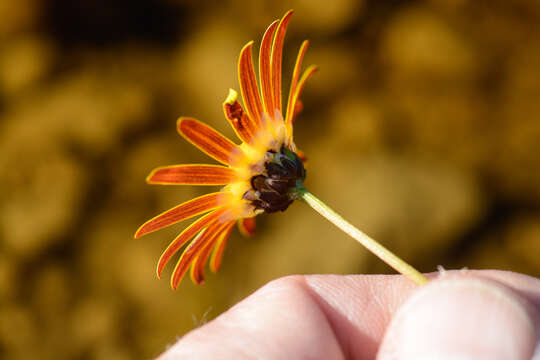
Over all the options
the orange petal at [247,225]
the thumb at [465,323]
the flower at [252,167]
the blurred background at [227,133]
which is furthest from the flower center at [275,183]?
the blurred background at [227,133]

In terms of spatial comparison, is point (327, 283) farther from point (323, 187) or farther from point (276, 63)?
point (323, 187)

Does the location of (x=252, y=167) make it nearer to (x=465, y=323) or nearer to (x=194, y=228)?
(x=194, y=228)

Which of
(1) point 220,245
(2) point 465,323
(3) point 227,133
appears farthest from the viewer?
(3) point 227,133

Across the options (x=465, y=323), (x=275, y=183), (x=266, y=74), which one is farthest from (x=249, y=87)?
(x=465, y=323)

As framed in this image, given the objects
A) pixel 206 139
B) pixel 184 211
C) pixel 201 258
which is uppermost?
pixel 206 139

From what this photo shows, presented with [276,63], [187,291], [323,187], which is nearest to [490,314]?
[276,63]

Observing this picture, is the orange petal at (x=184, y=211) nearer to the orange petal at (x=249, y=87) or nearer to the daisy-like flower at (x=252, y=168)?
the daisy-like flower at (x=252, y=168)
